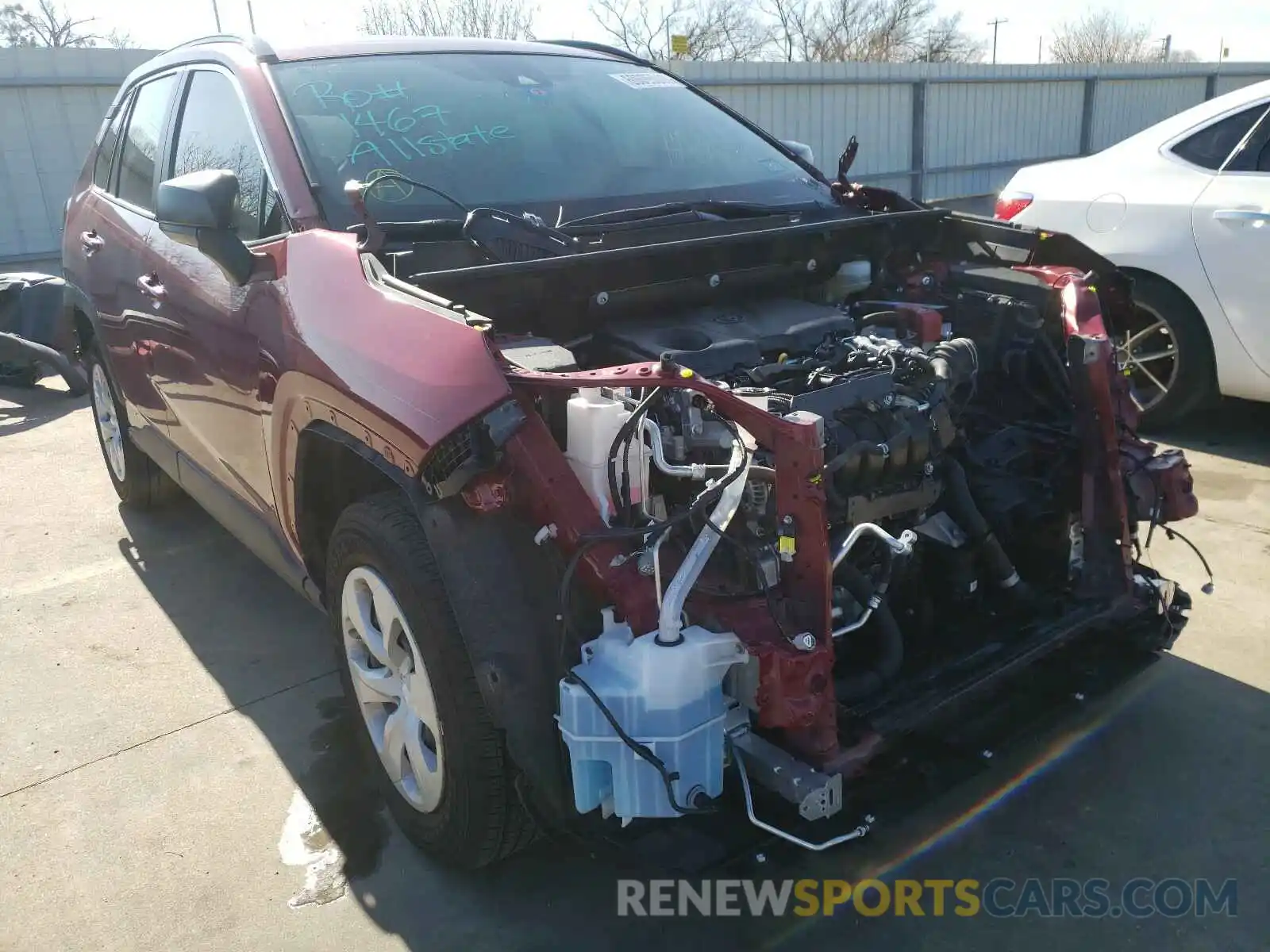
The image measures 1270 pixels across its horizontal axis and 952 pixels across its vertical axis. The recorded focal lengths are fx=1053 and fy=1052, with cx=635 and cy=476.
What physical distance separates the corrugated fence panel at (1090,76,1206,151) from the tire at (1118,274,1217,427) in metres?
13.9

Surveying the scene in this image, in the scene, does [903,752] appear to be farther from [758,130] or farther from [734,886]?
[758,130]

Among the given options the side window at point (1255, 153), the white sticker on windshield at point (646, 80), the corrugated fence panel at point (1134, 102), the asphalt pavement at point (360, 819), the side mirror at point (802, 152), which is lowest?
the asphalt pavement at point (360, 819)

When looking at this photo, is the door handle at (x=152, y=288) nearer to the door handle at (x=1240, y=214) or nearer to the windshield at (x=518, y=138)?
the windshield at (x=518, y=138)

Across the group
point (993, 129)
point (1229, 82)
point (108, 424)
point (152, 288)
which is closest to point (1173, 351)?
point (152, 288)

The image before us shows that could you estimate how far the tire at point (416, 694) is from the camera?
223 cm

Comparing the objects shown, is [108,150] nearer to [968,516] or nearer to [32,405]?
[32,405]

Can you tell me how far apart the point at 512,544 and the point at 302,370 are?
815 mm

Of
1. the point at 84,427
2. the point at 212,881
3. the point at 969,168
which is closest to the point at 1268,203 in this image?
the point at 212,881

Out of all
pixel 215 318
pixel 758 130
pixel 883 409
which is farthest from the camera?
pixel 758 130

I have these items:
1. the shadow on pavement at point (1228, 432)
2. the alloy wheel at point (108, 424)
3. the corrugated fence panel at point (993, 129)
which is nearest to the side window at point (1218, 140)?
the shadow on pavement at point (1228, 432)

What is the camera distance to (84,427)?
6.94 metres

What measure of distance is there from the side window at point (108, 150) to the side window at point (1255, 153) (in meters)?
5.07

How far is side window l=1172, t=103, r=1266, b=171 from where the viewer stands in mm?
5059

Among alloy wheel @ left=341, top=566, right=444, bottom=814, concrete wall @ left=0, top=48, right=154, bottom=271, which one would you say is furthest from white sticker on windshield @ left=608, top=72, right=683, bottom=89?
concrete wall @ left=0, top=48, right=154, bottom=271
